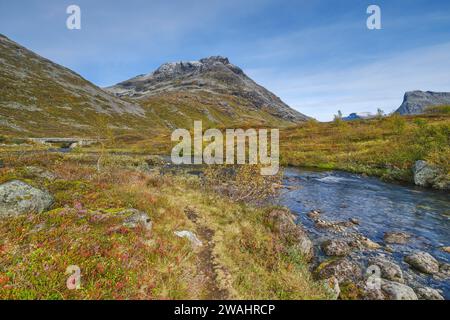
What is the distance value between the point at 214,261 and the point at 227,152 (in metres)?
47.0

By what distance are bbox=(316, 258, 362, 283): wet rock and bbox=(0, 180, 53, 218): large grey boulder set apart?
37.2 ft

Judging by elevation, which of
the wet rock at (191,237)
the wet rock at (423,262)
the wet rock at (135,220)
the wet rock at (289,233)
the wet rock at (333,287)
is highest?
the wet rock at (135,220)

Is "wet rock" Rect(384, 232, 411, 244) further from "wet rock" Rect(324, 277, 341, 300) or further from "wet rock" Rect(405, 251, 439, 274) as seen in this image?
"wet rock" Rect(324, 277, 341, 300)

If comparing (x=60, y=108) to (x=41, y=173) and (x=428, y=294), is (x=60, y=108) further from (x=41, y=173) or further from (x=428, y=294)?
(x=428, y=294)

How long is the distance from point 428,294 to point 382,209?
11710 millimetres

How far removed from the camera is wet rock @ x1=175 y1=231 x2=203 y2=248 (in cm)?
1027

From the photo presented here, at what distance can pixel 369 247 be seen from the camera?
42.1ft

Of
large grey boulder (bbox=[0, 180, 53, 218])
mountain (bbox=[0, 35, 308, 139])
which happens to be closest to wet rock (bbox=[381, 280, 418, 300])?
large grey boulder (bbox=[0, 180, 53, 218])

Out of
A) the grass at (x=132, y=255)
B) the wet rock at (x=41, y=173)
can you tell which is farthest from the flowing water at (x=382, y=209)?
the wet rock at (x=41, y=173)

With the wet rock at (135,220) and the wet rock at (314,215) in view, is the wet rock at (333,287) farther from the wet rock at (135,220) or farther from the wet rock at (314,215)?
the wet rock at (314,215)

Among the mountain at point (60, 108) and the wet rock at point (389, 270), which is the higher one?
the mountain at point (60, 108)

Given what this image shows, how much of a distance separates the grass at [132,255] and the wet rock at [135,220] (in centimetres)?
29

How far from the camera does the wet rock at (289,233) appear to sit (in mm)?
11484

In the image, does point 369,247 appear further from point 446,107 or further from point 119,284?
point 446,107
